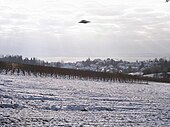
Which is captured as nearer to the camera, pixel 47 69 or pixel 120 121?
pixel 120 121

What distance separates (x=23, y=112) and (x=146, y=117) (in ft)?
23.4

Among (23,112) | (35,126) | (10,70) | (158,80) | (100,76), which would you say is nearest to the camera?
(35,126)

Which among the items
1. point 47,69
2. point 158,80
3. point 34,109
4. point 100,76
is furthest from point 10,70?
point 34,109

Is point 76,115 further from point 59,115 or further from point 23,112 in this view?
point 23,112

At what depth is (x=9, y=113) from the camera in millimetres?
19922

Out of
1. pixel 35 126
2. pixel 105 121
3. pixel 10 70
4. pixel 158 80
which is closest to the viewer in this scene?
pixel 35 126

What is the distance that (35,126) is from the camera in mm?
16469

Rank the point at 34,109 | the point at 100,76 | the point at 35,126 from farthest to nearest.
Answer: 1. the point at 100,76
2. the point at 34,109
3. the point at 35,126

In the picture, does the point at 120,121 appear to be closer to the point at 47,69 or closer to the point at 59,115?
the point at 59,115

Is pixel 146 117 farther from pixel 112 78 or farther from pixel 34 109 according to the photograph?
pixel 112 78

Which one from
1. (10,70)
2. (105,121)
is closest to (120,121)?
(105,121)

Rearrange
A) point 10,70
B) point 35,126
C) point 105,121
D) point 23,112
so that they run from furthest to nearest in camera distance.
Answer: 1. point 10,70
2. point 23,112
3. point 105,121
4. point 35,126

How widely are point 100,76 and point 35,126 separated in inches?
4317

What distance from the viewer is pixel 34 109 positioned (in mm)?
22578
